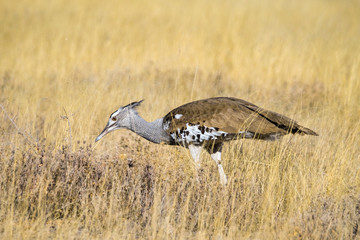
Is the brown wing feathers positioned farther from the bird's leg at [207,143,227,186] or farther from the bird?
the bird's leg at [207,143,227,186]

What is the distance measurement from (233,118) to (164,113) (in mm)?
2009

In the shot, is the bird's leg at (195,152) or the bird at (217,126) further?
the bird's leg at (195,152)

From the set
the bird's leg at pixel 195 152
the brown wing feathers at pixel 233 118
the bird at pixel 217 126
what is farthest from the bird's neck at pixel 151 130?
the bird's leg at pixel 195 152

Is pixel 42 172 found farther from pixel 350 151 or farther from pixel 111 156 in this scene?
pixel 350 151

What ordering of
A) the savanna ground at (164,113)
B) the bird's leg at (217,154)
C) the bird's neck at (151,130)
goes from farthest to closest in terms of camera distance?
1. the bird's neck at (151,130)
2. the bird's leg at (217,154)
3. the savanna ground at (164,113)

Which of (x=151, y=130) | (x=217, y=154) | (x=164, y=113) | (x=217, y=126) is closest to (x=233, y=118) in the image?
(x=217, y=126)

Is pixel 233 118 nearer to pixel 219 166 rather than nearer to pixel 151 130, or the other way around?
pixel 219 166

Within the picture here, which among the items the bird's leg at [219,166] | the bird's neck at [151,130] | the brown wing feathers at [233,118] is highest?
the brown wing feathers at [233,118]

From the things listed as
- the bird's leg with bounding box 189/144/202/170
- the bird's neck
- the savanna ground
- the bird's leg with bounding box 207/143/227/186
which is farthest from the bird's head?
the bird's leg with bounding box 207/143/227/186

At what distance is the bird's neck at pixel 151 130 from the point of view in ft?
17.4

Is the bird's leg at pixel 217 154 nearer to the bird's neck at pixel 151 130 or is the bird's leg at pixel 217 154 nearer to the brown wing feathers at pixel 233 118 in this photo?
the brown wing feathers at pixel 233 118

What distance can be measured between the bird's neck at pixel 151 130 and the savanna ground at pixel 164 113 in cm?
17

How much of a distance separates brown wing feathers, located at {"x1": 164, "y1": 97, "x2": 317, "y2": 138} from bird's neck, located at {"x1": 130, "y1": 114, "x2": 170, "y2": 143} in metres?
0.14

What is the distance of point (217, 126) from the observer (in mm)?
4945
